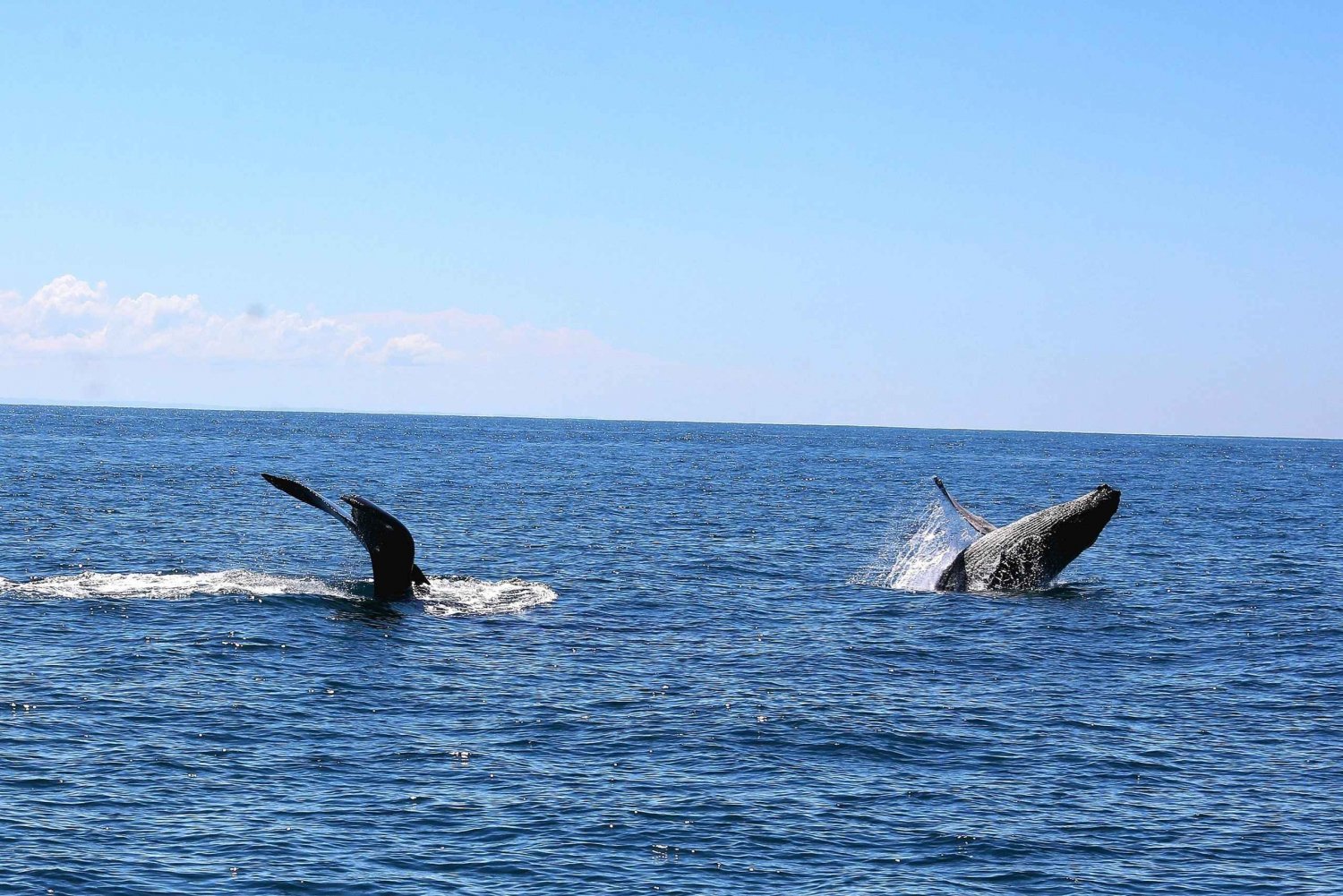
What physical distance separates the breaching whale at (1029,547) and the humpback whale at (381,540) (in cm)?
1461

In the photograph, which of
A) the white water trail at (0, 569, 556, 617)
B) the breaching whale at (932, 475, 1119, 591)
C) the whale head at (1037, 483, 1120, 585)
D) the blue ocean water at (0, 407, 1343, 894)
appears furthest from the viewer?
the breaching whale at (932, 475, 1119, 591)

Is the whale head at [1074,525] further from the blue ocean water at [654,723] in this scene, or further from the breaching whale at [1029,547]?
the blue ocean water at [654,723]

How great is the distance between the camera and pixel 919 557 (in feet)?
164

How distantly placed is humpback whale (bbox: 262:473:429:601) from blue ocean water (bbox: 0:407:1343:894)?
3.94ft

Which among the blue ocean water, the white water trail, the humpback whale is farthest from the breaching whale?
the humpback whale

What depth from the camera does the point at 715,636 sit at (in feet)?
107

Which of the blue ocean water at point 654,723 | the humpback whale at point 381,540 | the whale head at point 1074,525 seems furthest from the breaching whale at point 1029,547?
the humpback whale at point 381,540

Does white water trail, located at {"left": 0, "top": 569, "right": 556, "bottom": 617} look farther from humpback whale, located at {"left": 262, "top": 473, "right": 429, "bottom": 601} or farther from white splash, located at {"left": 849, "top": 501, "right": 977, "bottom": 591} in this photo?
white splash, located at {"left": 849, "top": 501, "right": 977, "bottom": 591}

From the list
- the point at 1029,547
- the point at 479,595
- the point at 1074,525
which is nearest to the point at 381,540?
the point at 479,595

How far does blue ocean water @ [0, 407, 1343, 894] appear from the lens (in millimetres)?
17391

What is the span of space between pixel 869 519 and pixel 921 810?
169 feet

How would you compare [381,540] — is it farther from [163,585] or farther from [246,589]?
[163,585]

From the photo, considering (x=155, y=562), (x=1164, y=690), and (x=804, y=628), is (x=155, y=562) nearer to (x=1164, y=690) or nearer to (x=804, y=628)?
(x=804, y=628)

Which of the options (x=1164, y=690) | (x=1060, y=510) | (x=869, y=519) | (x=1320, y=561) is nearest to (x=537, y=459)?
(x=869, y=519)
